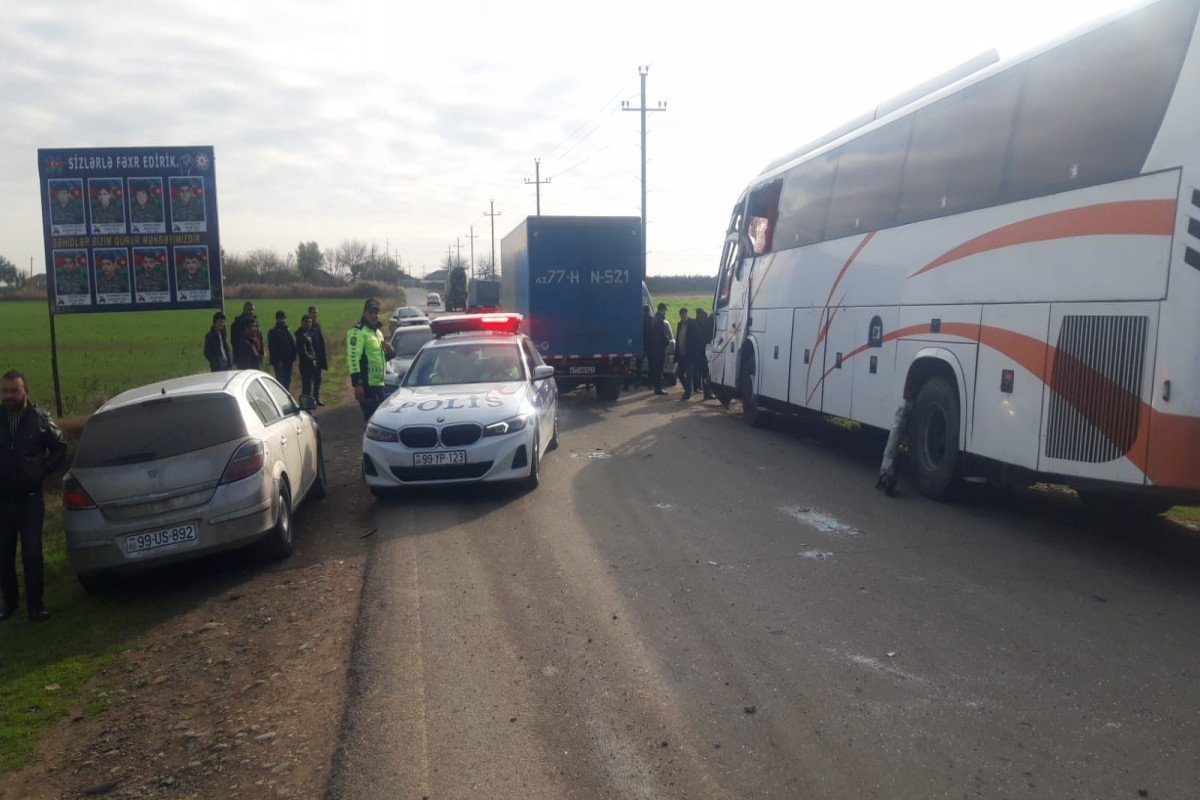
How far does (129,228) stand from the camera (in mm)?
14977

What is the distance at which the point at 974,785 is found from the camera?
371 centimetres

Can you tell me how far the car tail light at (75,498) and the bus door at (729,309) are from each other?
37.8 ft

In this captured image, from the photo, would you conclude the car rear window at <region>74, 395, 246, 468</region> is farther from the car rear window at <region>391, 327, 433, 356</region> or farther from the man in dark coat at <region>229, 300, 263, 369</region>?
the car rear window at <region>391, 327, 433, 356</region>

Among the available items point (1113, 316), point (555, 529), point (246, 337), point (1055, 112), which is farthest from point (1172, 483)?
point (246, 337)

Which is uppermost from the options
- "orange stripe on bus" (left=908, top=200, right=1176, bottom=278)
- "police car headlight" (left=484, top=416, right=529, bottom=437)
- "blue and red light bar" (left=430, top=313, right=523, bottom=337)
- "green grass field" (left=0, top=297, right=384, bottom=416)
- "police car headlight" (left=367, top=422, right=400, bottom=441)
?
"orange stripe on bus" (left=908, top=200, right=1176, bottom=278)

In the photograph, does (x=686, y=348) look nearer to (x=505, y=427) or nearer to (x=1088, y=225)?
(x=505, y=427)

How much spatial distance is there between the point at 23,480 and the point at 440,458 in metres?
3.70

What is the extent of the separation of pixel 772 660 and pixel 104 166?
13.8 metres

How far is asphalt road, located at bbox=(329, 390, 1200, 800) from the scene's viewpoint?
3918 millimetres

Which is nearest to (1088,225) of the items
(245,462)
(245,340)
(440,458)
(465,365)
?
(440,458)

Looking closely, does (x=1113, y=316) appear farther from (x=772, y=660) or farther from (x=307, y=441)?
(x=307, y=441)

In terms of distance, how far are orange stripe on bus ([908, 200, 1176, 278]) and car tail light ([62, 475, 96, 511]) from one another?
7.77 meters

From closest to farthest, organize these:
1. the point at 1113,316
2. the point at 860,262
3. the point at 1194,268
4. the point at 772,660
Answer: the point at 772,660, the point at 1194,268, the point at 1113,316, the point at 860,262

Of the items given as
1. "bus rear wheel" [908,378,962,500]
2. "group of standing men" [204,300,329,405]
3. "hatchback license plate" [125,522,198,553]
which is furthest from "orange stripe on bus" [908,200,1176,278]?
"group of standing men" [204,300,329,405]
